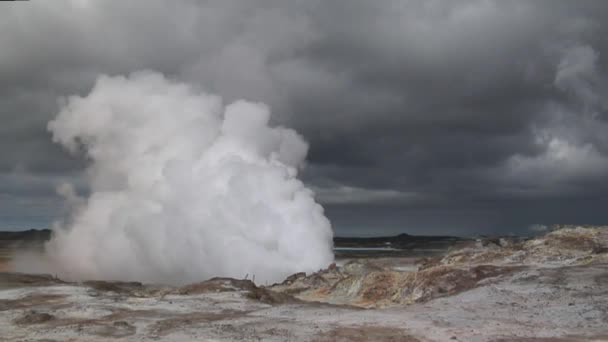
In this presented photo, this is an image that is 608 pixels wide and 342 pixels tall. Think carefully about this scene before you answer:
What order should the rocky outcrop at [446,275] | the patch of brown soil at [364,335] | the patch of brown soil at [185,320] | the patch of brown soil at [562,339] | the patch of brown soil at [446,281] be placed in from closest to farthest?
the patch of brown soil at [562,339], the patch of brown soil at [364,335], the patch of brown soil at [185,320], the patch of brown soil at [446,281], the rocky outcrop at [446,275]

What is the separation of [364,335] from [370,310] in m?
8.50

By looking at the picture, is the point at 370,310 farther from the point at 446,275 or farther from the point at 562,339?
the point at 562,339

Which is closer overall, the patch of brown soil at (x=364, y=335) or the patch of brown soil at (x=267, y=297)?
the patch of brown soil at (x=364, y=335)

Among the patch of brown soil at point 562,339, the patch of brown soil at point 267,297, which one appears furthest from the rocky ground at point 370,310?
the patch of brown soil at point 267,297

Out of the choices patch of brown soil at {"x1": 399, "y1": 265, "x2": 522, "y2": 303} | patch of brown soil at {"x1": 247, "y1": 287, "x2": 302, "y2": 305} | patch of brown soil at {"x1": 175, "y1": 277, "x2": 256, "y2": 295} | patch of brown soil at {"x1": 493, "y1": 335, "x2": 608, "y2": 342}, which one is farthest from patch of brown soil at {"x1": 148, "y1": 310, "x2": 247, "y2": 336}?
patch of brown soil at {"x1": 493, "y1": 335, "x2": 608, "y2": 342}

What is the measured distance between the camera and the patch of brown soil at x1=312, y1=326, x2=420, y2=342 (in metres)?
23.8

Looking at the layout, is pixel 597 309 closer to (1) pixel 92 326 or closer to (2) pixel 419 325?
(2) pixel 419 325

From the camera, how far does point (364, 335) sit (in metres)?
24.7

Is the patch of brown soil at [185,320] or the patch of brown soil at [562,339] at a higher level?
the patch of brown soil at [562,339]

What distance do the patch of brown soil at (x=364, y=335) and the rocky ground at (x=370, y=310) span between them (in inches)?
1.8

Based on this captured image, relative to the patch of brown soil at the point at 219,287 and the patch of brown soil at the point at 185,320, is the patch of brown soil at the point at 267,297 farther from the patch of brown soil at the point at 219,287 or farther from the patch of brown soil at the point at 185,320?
the patch of brown soil at the point at 185,320

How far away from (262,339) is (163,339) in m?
4.47

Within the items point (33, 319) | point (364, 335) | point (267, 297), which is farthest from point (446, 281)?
point (33, 319)

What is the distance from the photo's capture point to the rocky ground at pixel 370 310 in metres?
25.0
